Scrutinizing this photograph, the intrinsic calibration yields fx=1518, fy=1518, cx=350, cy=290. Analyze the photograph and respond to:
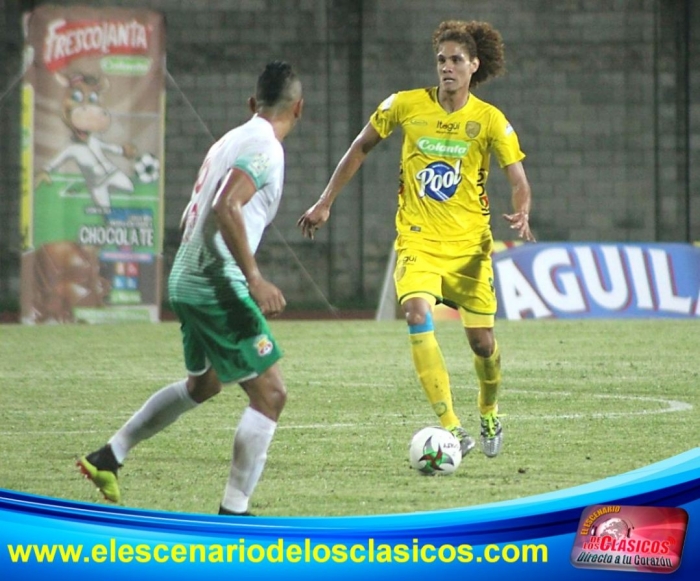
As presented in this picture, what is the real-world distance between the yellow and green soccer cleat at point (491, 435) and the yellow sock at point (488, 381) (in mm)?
50

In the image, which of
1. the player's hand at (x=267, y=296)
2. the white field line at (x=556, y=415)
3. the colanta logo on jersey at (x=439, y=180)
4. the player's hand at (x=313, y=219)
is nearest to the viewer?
the player's hand at (x=267, y=296)

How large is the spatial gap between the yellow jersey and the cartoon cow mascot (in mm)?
9855

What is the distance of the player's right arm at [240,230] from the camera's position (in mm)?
5203

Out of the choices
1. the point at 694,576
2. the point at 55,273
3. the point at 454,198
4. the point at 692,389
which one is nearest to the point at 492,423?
the point at 454,198

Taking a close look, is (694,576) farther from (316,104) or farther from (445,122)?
(316,104)

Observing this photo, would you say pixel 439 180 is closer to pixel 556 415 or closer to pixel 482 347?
pixel 482 347

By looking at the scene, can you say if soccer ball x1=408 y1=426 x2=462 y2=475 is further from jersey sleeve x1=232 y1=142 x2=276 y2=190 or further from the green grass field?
jersey sleeve x1=232 y1=142 x2=276 y2=190

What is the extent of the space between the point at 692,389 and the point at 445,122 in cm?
367

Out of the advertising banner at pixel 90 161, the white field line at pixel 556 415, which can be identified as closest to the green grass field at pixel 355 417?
the white field line at pixel 556 415

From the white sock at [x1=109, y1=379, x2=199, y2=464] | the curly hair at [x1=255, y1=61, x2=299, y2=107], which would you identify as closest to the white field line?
the white sock at [x1=109, y1=379, x2=199, y2=464]

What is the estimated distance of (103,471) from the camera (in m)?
5.77

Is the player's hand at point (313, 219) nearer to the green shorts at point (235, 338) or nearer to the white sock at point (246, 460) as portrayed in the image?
the green shorts at point (235, 338)

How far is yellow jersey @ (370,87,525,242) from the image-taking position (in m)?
7.44

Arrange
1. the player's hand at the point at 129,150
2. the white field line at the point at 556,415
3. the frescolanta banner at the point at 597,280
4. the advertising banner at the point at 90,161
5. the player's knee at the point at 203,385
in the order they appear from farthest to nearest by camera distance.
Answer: the frescolanta banner at the point at 597,280 < the player's hand at the point at 129,150 < the advertising banner at the point at 90,161 < the white field line at the point at 556,415 < the player's knee at the point at 203,385
